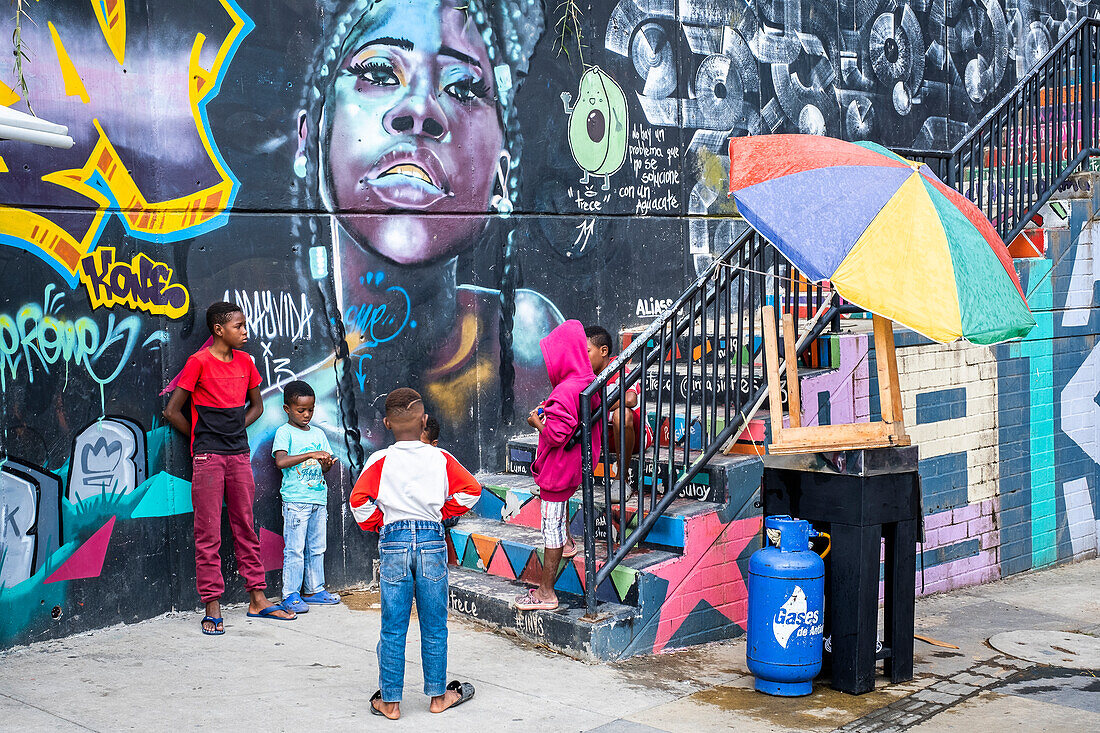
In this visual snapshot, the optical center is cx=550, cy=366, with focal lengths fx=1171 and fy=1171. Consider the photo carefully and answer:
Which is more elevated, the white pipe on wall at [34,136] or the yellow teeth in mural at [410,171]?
the yellow teeth in mural at [410,171]

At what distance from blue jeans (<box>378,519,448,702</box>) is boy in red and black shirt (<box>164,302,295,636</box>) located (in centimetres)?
175

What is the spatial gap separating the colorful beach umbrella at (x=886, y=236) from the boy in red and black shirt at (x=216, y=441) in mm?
3092

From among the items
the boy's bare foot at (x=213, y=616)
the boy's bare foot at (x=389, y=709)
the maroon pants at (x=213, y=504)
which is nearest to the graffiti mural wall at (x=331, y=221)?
the maroon pants at (x=213, y=504)

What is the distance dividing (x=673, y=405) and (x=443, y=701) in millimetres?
2232

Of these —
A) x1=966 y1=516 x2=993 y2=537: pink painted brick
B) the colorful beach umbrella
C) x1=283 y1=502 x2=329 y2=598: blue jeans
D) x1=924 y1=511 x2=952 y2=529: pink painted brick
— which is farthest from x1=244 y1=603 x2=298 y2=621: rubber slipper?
x1=966 y1=516 x2=993 y2=537: pink painted brick

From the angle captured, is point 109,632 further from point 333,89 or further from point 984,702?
point 984,702

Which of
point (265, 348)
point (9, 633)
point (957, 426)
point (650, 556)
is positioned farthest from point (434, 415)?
point (957, 426)

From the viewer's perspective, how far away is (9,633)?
6.30 m

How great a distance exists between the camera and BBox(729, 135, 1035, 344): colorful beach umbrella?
5.36 meters

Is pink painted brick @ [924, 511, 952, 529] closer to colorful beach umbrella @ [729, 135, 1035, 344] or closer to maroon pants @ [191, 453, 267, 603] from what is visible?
colorful beach umbrella @ [729, 135, 1035, 344]

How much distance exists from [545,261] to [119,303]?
129 inches

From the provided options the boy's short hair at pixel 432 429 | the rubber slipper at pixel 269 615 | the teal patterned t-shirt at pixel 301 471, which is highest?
the boy's short hair at pixel 432 429

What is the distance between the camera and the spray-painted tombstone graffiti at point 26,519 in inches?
247

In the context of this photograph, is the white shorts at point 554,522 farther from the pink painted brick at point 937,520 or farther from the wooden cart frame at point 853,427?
the pink painted brick at point 937,520
